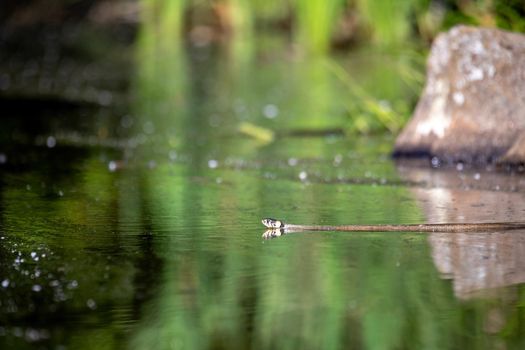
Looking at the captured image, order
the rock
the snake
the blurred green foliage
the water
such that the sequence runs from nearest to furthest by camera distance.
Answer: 1. the water
2. the snake
3. the rock
4. the blurred green foliage

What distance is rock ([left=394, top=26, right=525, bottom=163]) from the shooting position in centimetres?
753

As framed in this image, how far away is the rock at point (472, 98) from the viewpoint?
7.53 metres

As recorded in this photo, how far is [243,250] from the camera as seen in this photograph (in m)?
5.05

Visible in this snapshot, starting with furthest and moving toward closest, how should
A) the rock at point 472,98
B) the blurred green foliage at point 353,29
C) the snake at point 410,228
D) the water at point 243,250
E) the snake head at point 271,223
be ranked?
the blurred green foliage at point 353,29, the rock at point 472,98, the snake head at point 271,223, the snake at point 410,228, the water at point 243,250

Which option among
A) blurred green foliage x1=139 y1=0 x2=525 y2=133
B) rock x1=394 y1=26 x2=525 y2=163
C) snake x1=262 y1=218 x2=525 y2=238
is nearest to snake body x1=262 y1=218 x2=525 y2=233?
snake x1=262 y1=218 x2=525 y2=238

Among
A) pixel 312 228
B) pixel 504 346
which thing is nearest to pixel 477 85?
pixel 312 228

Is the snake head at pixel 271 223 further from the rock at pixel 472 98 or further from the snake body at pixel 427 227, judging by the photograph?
the rock at pixel 472 98

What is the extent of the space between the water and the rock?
0.28 metres

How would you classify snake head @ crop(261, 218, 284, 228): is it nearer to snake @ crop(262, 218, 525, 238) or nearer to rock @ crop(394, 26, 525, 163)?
snake @ crop(262, 218, 525, 238)

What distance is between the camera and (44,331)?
384 cm

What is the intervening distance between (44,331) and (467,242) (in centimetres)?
198

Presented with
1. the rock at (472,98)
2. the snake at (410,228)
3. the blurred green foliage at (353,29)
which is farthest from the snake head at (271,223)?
the blurred green foliage at (353,29)

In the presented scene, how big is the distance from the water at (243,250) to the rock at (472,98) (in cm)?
28

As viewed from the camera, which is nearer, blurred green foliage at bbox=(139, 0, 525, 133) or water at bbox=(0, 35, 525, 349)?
water at bbox=(0, 35, 525, 349)
